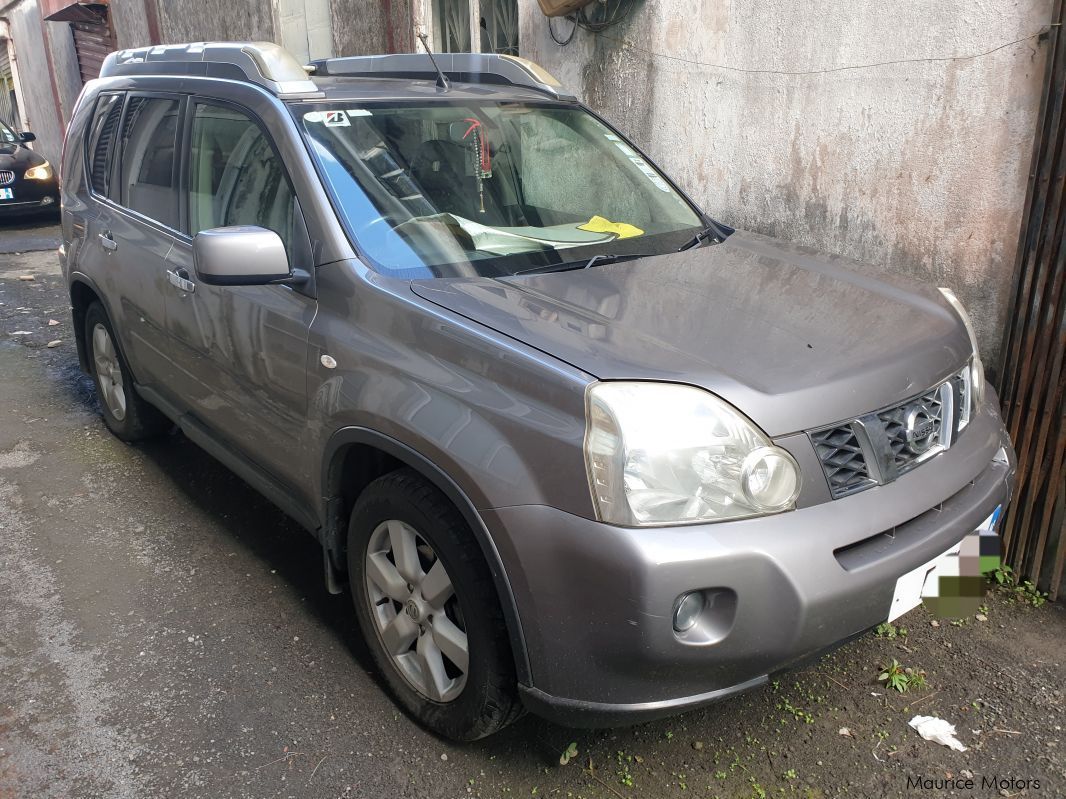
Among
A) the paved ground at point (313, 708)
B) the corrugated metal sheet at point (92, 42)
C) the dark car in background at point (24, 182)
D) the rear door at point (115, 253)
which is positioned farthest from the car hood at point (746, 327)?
the corrugated metal sheet at point (92, 42)

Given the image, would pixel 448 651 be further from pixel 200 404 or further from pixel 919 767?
pixel 200 404

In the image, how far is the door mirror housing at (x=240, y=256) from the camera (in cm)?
255

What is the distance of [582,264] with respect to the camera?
2.75m

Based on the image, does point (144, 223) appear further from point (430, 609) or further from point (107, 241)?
point (430, 609)

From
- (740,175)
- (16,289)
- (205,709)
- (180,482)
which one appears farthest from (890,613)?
(16,289)

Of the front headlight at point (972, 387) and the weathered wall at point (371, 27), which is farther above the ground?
the weathered wall at point (371, 27)

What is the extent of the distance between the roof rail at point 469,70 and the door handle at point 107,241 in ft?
3.91

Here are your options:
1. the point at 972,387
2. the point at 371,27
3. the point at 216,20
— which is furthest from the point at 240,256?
the point at 216,20

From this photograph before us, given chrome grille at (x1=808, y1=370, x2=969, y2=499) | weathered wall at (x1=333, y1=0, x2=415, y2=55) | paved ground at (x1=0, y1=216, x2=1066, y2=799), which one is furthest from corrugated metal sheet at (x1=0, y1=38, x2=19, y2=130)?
chrome grille at (x1=808, y1=370, x2=969, y2=499)

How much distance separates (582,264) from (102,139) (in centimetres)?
277

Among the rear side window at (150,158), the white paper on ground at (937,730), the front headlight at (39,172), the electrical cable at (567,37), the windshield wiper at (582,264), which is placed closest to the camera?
the white paper on ground at (937,730)

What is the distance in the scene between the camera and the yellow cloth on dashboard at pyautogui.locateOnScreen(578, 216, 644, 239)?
3.09 meters

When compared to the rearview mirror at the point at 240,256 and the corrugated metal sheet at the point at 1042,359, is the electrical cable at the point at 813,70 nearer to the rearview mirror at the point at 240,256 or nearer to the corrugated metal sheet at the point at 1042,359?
the corrugated metal sheet at the point at 1042,359

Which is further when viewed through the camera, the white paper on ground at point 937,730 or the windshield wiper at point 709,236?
the windshield wiper at point 709,236
